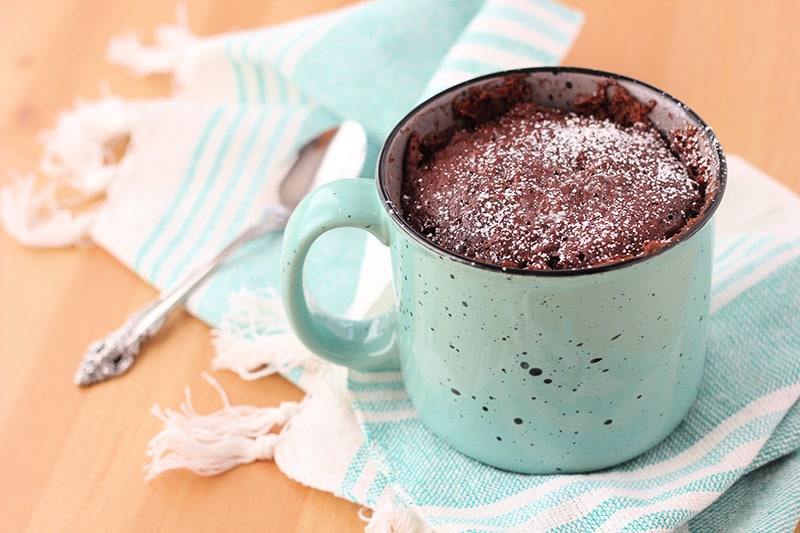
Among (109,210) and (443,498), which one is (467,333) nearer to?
(443,498)

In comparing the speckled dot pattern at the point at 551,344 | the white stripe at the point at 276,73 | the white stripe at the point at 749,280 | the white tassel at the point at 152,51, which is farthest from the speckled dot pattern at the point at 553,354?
the white tassel at the point at 152,51

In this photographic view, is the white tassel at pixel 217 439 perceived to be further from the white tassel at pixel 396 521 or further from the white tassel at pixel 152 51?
the white tassel at pixel 152 51

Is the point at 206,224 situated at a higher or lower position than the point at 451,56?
lower

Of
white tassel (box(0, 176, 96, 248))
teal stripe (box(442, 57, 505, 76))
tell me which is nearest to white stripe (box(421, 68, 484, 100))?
teal stripe (box(442, 57, 505, 76))

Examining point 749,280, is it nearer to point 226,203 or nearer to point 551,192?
point 551,192

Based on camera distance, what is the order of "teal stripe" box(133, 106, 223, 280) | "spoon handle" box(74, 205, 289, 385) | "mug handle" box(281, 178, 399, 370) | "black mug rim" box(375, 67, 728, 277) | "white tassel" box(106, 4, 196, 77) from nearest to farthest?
"black mug rim" box(375, 67, 728, 277) → "mug handle" box(281, 178, 399, 370) → "spoon handle" box(74, 205, 289, 385) → "teal stripe" box(133, 106, 223, 280) → "white tassel" box(106, 4, 196, 77)

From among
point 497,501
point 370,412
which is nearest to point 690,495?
point 497,501

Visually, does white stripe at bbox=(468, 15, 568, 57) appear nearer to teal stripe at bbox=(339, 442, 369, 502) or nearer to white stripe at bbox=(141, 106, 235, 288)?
white stripe at bbox=(141, 106, 235, 288)
